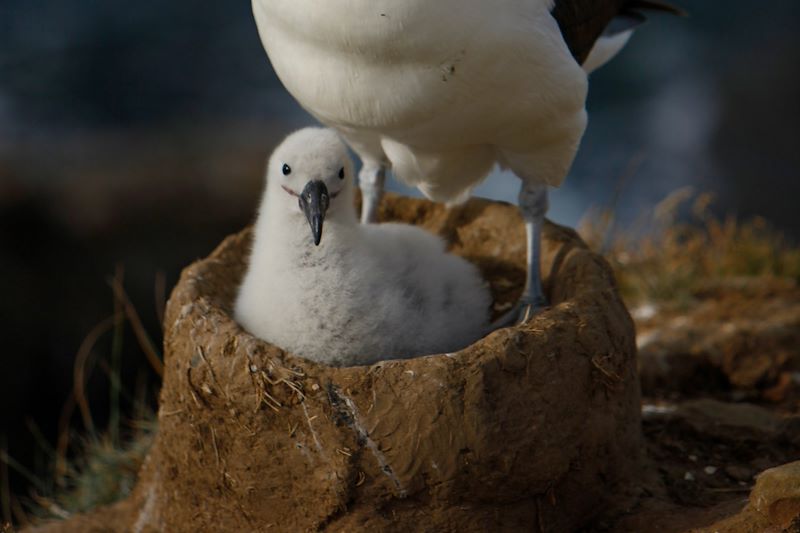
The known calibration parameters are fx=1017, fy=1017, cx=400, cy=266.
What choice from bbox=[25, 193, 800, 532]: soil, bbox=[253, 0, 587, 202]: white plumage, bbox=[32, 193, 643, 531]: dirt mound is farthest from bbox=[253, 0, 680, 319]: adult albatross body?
bbox=[32, 193, 643, 531]: dirt mound

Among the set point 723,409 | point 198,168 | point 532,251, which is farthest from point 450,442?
point 198,168

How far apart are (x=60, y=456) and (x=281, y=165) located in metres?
2.49

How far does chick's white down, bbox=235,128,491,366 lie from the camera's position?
334 centimetres

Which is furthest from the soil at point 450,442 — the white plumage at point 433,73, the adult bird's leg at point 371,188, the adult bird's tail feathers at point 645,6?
the adult bird's tail feathers at point 645,6

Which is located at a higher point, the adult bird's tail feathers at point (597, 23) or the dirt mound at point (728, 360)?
the adult bird's tail feathers at point (597, 23)

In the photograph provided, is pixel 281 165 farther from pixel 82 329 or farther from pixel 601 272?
pixel 82 329

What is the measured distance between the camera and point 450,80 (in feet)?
10.6

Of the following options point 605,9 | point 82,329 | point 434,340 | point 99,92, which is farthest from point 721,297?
point 99,92

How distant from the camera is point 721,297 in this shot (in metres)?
5.82

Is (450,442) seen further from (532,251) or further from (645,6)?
(645,6)

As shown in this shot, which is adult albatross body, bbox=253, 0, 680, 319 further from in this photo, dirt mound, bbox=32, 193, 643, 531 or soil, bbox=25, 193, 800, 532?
dirt mound, bbox=32, 193, 643, 531

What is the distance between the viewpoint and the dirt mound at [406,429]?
2.96m

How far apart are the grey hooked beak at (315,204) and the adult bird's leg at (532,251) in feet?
3.18

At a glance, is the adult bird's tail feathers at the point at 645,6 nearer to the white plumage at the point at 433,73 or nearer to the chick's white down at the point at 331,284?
the white plumage at the point at 433,73
